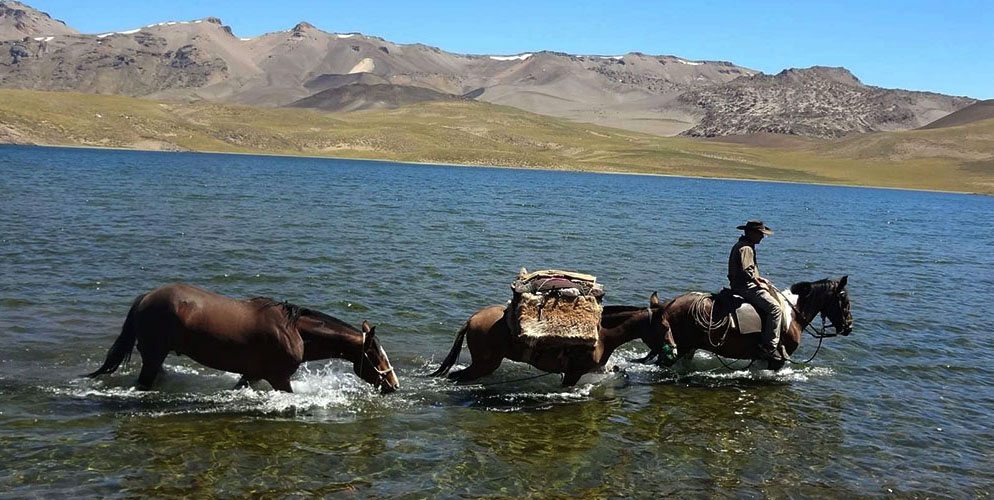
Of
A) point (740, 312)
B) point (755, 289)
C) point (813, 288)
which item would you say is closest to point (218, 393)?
point (740, 312)

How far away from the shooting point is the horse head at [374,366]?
1075 centimetres

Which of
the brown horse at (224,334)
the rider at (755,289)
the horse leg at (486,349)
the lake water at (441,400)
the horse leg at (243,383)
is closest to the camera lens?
the lake water at (441,400)

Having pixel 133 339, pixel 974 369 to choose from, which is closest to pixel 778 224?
pixel 974 369

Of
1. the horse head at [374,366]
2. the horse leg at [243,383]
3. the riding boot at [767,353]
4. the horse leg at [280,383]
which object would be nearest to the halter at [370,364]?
the horse head at [374,366]

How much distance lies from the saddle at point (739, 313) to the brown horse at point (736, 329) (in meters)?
0.10

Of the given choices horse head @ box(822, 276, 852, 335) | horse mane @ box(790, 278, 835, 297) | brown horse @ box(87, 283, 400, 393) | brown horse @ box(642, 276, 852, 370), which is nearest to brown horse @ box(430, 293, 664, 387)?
brown horse @ box(642, 276, 852, 370)

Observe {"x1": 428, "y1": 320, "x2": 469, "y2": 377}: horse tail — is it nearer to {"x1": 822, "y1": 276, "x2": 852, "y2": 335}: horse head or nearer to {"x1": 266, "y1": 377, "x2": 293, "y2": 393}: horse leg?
{"x1": 266, "y1": 377, "x2": 293, "y2": 393}: horse leg

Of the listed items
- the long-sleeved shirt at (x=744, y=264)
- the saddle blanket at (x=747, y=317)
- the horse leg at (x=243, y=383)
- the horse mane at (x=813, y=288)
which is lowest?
the horse leg at (x=243, y=383)

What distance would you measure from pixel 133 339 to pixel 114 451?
2.32 metres

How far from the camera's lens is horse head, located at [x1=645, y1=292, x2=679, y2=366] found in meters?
11.8

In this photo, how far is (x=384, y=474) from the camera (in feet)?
28.3

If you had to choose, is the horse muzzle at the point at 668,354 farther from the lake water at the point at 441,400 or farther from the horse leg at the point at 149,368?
the horse leg at the point at 149,368

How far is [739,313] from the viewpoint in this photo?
12.9m

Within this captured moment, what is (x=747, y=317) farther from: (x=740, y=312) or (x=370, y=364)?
(x=370, y=364)
